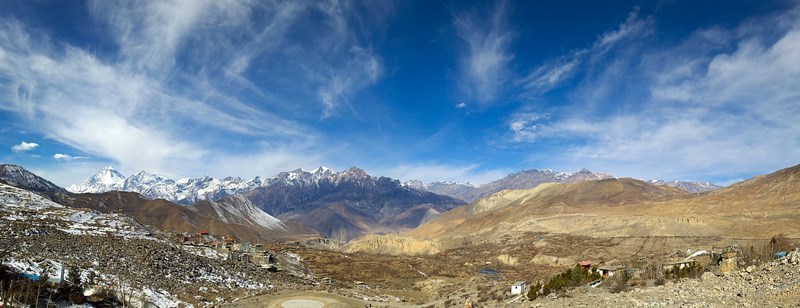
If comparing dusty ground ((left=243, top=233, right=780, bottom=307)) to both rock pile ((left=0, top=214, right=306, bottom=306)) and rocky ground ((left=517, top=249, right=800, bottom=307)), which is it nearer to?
rock pile ((left=0, top=214, right=306, bottom=306))

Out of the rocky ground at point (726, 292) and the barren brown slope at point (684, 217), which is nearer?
the rocky ground at point (726, 292)

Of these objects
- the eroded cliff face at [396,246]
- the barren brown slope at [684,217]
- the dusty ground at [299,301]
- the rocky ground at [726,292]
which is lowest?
the dusty ground at [299,301]

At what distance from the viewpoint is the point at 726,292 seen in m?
18.7

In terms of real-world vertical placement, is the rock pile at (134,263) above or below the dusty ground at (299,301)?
above

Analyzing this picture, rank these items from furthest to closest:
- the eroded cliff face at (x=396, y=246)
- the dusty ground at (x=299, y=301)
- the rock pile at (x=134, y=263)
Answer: the eroded cliff face at (x=396, y=246), the dusty ground at (x=299, y=301), the rock pile at (x=134, y=263)

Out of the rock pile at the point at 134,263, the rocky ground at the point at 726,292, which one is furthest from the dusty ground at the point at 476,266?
the rocky ground at the point at 726,292

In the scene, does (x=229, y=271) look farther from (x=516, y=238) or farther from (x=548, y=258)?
(x=516, y=238)

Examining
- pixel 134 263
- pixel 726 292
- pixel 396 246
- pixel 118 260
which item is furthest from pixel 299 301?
pixel 396 246

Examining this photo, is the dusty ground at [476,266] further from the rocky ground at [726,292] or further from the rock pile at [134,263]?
the rocky ground at [726,292]

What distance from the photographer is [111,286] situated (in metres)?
34.6

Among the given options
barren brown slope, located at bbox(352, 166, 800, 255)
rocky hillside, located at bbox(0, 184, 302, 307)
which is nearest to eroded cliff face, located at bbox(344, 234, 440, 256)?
barren brown slope, located at bbox(352, 166, 800, 255)

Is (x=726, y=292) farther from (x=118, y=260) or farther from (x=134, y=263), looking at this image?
(x=118, y=260)

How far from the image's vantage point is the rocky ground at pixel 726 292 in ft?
54.4

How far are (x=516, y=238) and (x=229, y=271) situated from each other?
10202cm
